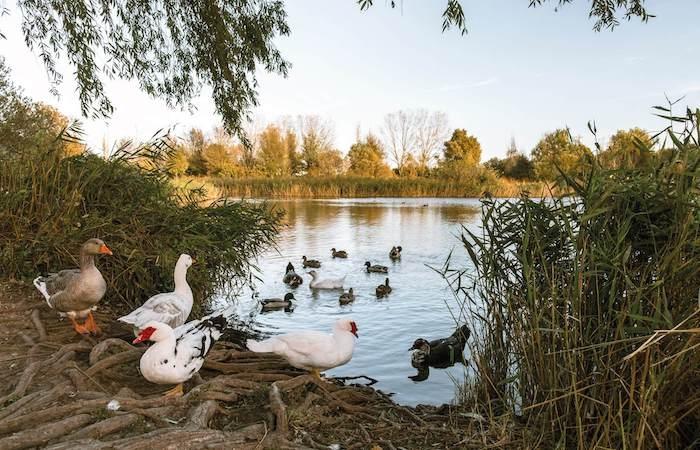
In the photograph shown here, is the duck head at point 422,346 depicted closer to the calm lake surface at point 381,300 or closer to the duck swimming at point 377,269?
the calm lake surface at point 381,300

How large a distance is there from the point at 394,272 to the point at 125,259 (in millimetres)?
8293

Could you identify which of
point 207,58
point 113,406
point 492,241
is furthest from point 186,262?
point 207,58

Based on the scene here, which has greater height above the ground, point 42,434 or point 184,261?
point 184,261

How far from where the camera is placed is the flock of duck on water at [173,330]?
165 inches

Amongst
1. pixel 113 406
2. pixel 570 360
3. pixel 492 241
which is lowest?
pixel 113 406

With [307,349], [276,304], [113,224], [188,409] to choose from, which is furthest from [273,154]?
[188,409]

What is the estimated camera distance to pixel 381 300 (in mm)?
11227

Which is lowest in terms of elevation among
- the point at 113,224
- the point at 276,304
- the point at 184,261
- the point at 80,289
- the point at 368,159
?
the point at 276,304

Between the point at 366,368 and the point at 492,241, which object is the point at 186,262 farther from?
the point at 492,241

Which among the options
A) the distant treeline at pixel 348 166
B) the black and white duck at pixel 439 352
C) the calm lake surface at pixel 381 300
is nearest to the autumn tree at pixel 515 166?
the distant treeline at pixel 348 166

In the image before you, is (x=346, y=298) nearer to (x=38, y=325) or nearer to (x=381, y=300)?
(x=381, y=300)

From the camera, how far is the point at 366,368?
710cm

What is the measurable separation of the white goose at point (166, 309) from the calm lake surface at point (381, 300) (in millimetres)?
2068

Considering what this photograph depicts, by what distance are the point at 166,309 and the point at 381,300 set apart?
20.1 ft
